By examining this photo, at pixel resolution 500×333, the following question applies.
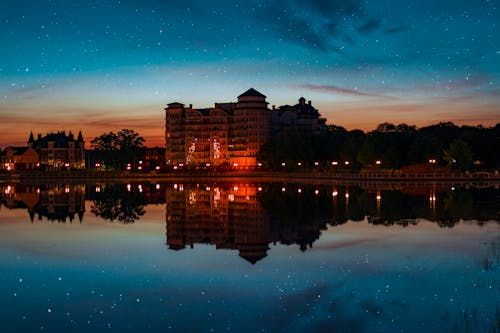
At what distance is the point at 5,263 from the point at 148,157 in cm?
18022

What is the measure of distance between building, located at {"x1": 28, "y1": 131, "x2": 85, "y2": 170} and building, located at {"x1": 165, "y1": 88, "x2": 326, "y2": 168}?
1055 inches

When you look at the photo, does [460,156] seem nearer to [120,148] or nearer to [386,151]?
[386,151]

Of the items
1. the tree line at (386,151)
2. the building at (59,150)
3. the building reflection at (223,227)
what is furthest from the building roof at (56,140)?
the building reflection at (223,227)

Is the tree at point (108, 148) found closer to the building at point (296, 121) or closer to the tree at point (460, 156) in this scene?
the building at point (296, 121)

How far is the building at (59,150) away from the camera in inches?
6673

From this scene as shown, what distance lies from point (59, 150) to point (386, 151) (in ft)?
341

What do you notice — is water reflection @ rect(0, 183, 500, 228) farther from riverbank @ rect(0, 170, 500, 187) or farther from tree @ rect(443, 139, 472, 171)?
tree @ rect(443, 139, 472, 171)

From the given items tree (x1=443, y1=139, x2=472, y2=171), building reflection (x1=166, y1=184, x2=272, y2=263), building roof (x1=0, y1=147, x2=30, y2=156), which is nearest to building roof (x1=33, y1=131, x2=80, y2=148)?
building roof (x1=0, y1=147, x2=30, y2=156)

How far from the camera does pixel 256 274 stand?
734 inches

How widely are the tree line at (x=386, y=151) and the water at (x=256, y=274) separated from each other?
210 ft

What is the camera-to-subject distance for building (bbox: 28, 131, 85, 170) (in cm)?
16950

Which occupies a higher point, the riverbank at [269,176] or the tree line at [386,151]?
the tree line at [386,151]

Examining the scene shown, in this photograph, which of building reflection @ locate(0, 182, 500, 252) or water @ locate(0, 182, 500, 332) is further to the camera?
building reflection @ locate(0, 182, 500, 252)

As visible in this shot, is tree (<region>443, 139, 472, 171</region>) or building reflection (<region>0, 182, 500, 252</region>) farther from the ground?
tree (<region>443, 139, 472, 171</region>)
